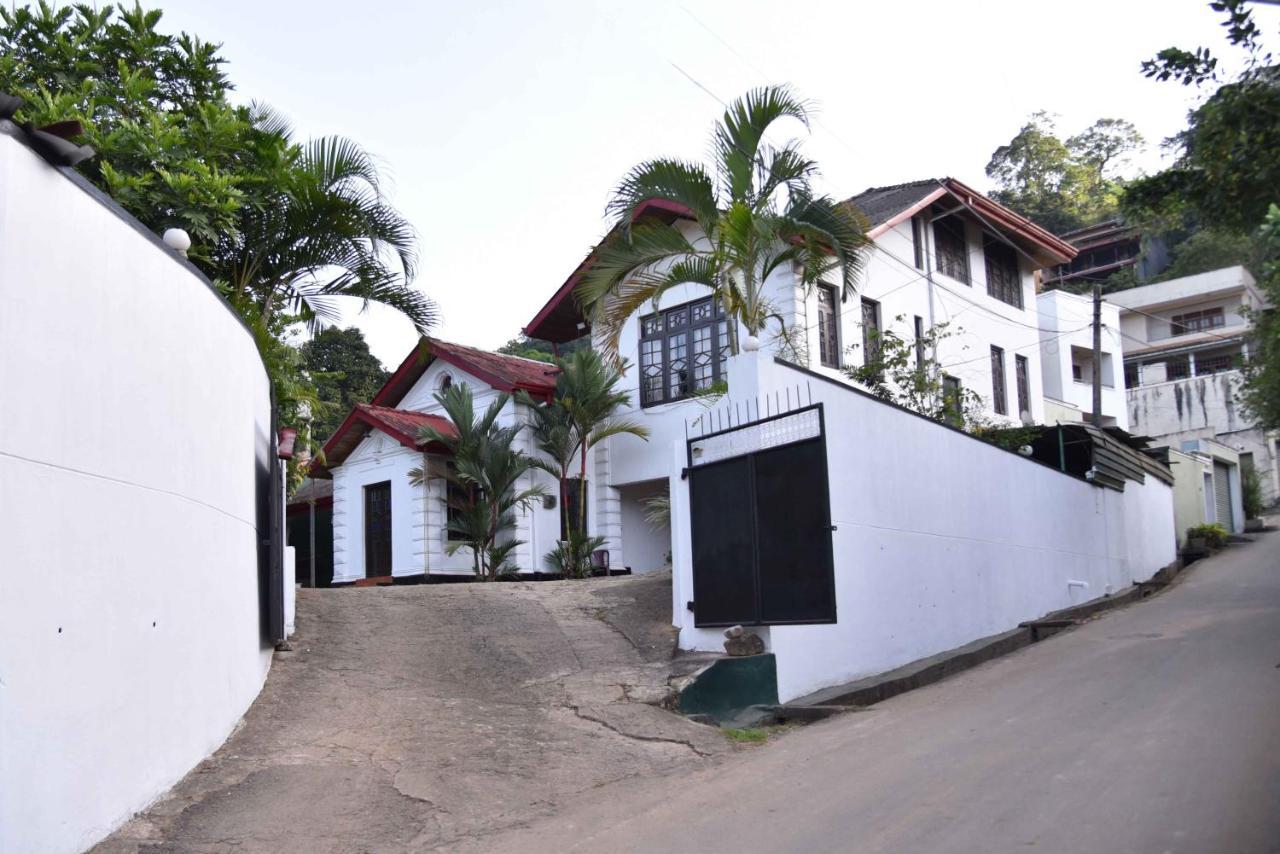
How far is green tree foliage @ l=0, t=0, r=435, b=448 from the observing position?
1051 cm

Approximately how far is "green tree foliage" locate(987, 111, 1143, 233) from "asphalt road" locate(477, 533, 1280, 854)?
51371mm

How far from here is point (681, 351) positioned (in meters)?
20.7

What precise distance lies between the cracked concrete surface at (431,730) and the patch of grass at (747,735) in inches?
4.5

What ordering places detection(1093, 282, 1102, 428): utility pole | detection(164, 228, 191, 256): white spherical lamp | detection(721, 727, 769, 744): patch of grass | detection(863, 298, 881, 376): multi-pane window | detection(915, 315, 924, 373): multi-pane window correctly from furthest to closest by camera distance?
detection(1093, 282, 1102, 428): utility pole
detection(915, 315, 924, 373): multi-pane window
detection(863, 298, 881, 376): multi-pane window
detection(721, 727, 769, 744): patch of grass
detection(164, 228, 191, 256): white spherical lamp

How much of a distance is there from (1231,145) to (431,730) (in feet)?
26.5

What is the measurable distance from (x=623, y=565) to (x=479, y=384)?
4.36 metres

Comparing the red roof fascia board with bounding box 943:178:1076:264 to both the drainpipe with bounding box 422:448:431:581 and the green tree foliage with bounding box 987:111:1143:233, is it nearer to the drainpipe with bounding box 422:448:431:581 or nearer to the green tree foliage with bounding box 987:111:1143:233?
the drainpipe with bounding box 422:448:431:581

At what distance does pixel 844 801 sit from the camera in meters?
6.50

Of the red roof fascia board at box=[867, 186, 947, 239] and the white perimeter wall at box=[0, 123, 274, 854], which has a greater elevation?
the red roof fascia board at box=[867, 186, 947, 239]

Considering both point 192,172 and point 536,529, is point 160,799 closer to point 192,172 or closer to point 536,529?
point 192,172

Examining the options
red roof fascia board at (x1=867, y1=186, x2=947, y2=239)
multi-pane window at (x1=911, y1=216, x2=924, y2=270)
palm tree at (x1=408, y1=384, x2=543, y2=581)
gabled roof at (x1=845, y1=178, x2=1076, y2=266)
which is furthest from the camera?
multi-pane window at (x1=911, y1=216, x2=924, y2=270)

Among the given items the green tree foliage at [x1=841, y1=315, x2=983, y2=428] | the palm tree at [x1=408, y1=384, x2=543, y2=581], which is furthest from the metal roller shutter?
the palm tree at [x1=408, y1=384, x2=543, y2=581]

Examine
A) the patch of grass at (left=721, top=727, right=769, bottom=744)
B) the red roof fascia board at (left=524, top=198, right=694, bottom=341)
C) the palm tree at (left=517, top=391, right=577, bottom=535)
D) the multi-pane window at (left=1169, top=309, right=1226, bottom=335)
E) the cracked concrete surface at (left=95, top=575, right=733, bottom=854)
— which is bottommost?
the patch of grass at (left=721, top=727, right=769, bottom=744)

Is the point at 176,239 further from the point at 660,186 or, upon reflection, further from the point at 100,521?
the point at 660,186
